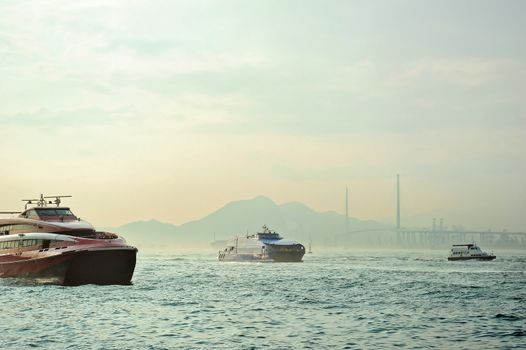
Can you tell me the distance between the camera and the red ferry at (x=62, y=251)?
6950cm

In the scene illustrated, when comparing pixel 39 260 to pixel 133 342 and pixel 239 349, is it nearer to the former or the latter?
pixel 133 342

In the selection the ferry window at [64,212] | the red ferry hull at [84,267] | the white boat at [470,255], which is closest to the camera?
the red ferry hull at [84,267]

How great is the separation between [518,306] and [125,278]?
126 feet

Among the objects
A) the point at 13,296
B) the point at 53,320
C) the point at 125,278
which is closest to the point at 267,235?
the point at 125,278

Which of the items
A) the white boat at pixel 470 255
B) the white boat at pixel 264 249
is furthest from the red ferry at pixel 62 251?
the white boat at pixel 470 255

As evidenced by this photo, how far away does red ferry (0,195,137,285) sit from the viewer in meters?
69.5

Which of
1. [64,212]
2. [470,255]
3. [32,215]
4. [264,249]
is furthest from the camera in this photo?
[470,255]

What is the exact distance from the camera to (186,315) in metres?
49.9

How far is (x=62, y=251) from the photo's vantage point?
69812mm

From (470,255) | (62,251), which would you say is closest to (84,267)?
(62,251)

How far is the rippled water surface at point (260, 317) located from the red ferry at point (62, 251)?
1495 millimetres

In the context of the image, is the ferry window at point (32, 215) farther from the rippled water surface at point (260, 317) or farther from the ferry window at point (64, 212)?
the rippled water surface at point (260, 317)

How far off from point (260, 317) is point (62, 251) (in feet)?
94.5

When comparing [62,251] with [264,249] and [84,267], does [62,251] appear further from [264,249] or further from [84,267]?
[264,249]
